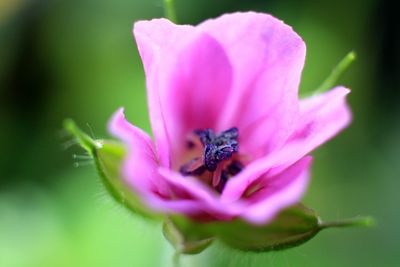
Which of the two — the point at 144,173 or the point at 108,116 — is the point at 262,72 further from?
the point at 108,116

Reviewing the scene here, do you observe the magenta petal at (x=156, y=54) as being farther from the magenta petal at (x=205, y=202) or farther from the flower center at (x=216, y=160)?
the flower center at (x=216, y=160)

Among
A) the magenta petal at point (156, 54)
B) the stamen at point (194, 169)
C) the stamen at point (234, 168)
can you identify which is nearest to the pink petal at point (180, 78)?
the magenta petal at point (156, 54)

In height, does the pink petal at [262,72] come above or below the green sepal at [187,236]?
above

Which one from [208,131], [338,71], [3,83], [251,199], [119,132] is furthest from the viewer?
[3,83]

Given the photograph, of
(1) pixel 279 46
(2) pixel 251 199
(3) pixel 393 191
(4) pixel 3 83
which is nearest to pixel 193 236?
(2) pixel 251 199

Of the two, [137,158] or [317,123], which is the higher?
[137,158]

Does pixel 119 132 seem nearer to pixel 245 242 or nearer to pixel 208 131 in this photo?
pixel 245 242

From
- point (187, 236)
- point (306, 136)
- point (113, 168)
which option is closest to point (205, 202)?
point (187, 236)
